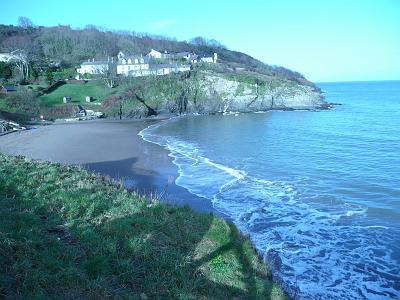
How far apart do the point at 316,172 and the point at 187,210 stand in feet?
45.9

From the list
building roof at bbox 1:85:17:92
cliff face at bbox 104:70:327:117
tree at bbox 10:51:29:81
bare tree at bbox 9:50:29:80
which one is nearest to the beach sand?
cliff face at bbox 104:70:327:117

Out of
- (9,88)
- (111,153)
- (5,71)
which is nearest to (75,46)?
(5,71)

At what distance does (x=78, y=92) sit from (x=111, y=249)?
2407 inches

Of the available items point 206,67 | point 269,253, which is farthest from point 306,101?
point 269,253

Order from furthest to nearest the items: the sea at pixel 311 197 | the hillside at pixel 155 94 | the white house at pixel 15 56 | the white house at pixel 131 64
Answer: the white house at pixel 131 64 → the white house at pixel 15 56 → the hillside at pixel 155 94 → the sea at pixel 311 197

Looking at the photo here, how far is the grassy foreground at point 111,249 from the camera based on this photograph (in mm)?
6461

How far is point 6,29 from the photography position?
133250 millimetres

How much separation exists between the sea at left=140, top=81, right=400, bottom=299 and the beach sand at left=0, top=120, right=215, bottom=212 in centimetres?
111

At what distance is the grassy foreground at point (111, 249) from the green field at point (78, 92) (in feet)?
165

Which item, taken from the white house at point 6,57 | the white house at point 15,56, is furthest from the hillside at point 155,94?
the white house at point 6,57

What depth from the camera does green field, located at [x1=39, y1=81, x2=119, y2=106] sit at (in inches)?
2335

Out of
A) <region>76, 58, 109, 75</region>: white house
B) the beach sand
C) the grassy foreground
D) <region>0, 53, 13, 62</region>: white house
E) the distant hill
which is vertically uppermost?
the distant hill

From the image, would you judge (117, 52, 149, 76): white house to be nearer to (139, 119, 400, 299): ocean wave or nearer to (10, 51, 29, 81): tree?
(10, 51, 29, 81): tree

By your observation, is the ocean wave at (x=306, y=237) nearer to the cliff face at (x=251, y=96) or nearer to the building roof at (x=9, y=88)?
the cliff face at (x=251, y=96)
